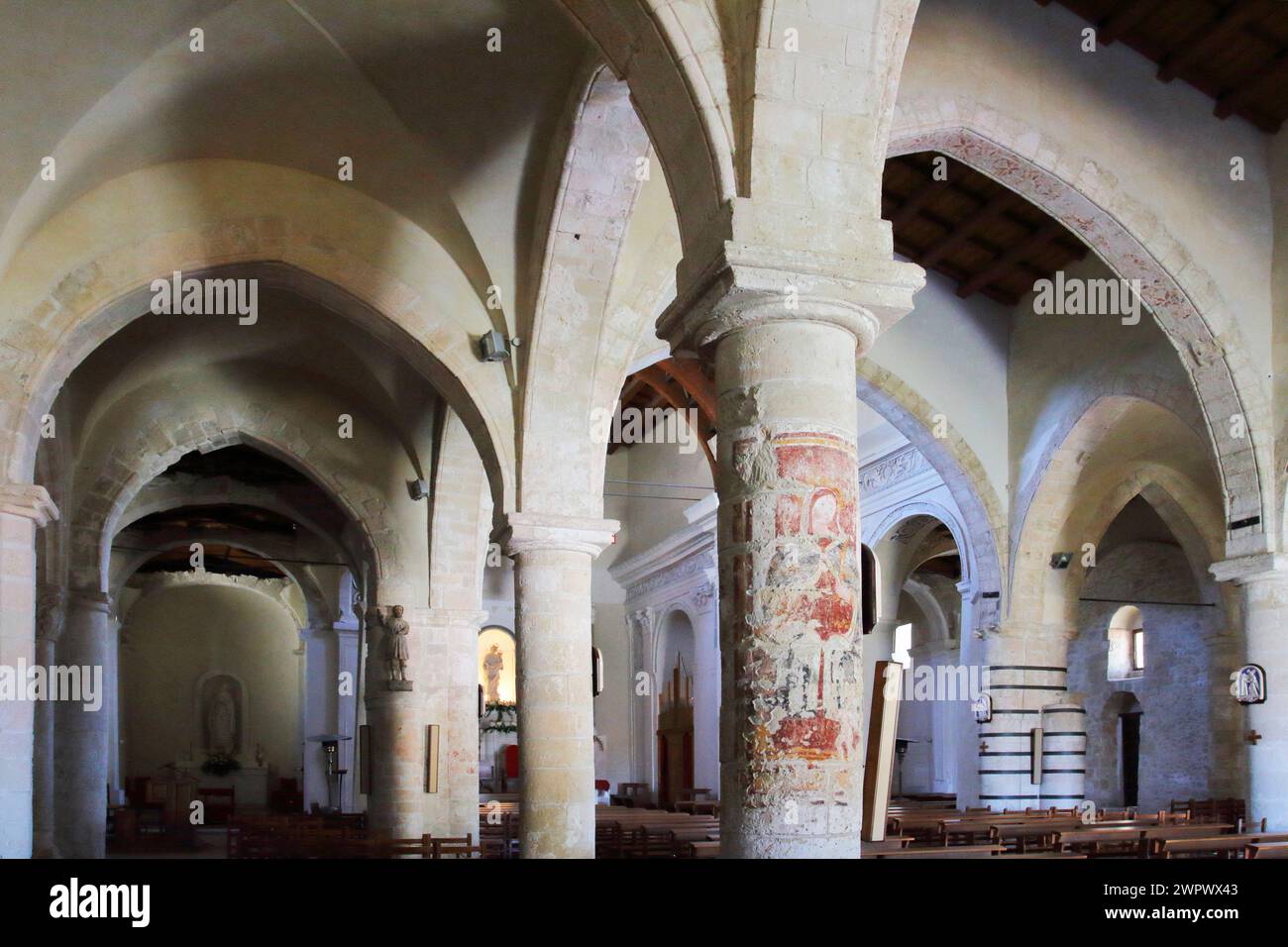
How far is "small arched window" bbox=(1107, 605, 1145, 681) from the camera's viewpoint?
20.2 metres

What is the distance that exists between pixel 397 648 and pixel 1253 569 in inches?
315

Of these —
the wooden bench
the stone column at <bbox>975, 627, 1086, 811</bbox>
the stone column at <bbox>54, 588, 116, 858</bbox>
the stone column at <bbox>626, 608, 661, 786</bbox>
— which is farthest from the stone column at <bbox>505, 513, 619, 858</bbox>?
the stone column at <bbox>626, 608, 661, 786</bbox>

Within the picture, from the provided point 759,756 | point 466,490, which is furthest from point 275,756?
point 759,756

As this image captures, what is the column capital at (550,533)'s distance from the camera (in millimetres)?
9367

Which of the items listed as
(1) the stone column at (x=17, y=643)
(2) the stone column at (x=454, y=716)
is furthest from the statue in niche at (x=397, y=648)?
(1) the stone column at (x=17, y=643)

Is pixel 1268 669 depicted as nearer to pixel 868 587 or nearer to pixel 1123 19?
pixel 1123 19

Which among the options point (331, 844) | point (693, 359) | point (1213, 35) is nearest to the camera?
point (693, 359)

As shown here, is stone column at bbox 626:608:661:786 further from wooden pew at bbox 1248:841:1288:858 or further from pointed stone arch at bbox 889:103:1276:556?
wooden pew at bbox 1248:841:1288:858

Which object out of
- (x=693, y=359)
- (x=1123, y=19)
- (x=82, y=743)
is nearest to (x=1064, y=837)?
(x=1123, y=19)

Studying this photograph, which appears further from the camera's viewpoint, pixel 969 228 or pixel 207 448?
pixel 207 448

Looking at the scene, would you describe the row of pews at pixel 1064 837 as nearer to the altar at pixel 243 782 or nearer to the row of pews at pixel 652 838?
the row of pews at pixel 652 838

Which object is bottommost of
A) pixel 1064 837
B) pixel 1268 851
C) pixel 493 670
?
pixel 1064 837

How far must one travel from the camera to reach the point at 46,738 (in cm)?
1248

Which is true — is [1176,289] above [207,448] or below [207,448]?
above
